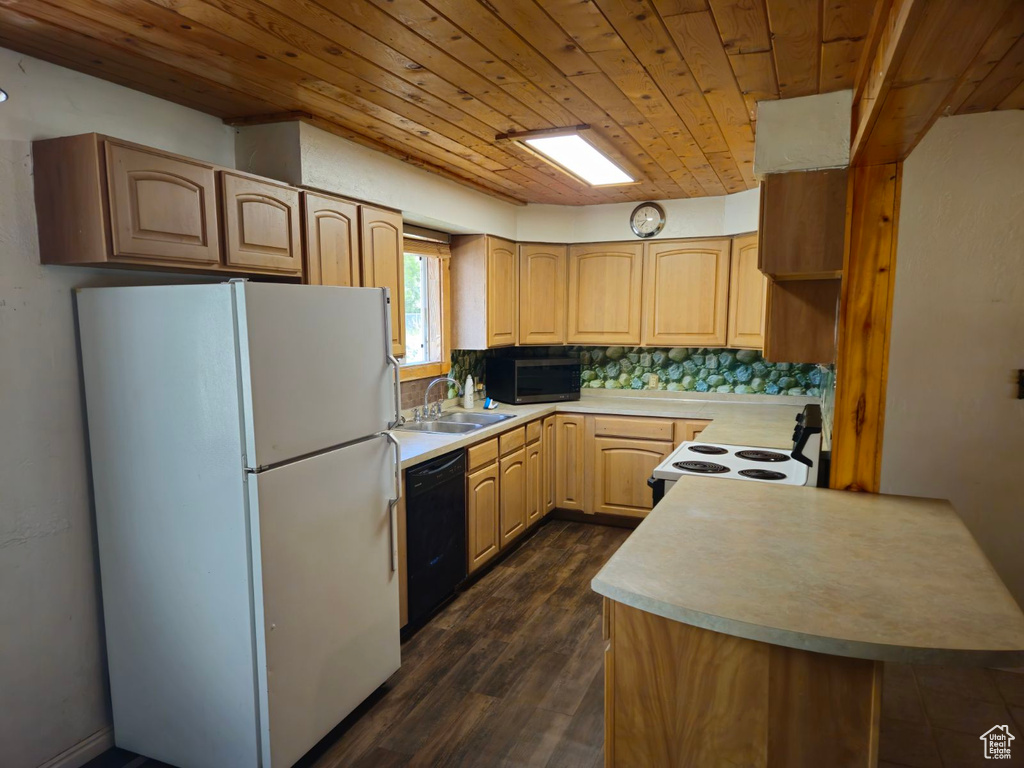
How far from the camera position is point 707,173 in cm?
351

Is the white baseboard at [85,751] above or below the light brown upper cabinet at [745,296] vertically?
below

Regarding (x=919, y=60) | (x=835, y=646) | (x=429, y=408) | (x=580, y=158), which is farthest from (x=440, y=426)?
(x=919, y=60)

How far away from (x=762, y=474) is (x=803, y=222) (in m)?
1.05

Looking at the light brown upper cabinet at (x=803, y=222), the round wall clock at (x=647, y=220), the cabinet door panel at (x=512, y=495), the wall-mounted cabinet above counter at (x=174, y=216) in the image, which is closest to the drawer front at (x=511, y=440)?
the cabinet door panel at (x=512, y=495)

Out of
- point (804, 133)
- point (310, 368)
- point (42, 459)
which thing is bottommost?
point (42, 459)

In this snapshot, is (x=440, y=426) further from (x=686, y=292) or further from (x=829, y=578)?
(x=829, y=578)

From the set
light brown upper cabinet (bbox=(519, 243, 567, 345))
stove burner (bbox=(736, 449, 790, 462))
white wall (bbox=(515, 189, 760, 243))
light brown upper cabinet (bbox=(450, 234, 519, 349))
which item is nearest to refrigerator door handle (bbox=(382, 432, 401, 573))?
stove burner (bbox=(736, 449, 790, 462))

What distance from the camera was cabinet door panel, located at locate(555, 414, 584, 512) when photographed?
4.43 m

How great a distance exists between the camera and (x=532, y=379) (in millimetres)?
4477

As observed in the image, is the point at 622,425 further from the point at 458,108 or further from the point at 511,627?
the point at 458,108

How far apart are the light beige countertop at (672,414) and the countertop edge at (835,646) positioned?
1.64 meters

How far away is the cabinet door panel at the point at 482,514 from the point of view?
339 cm

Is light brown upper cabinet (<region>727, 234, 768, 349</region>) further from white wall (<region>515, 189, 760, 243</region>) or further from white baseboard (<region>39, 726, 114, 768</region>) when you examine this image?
white baseboard (<region>39, 726, 114, 768</region>)

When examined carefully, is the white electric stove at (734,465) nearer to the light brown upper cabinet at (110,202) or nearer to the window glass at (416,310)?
the window glass at (416,310)
